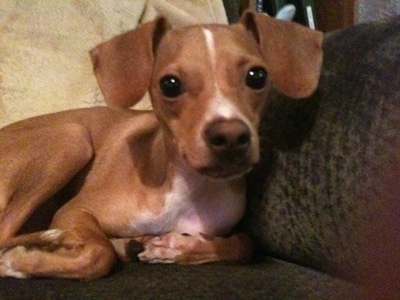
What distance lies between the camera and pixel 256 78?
1350mm

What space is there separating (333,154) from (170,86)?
1.27 feet

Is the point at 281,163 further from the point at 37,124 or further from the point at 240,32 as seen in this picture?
the point at 37,124

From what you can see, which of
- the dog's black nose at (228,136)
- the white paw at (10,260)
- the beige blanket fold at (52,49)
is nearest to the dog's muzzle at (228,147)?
the dog's black nose at (228,136)

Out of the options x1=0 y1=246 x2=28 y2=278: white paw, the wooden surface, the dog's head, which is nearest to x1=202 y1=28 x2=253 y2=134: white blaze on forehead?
the dog's head

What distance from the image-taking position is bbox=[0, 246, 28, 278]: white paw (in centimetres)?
127

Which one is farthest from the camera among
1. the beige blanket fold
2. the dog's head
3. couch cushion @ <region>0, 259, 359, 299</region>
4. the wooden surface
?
the wooden surface

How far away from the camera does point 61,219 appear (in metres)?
1.48

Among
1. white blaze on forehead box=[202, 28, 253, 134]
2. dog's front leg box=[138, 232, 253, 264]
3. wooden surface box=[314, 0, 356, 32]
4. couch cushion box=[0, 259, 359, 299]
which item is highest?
white blaze on forehead box=[202, 28, 253, 134]

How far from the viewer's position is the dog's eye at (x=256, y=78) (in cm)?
134

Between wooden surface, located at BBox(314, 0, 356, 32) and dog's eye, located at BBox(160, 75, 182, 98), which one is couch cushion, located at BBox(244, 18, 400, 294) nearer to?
dog's eye, located at BBox(160, 75, 182, 98)

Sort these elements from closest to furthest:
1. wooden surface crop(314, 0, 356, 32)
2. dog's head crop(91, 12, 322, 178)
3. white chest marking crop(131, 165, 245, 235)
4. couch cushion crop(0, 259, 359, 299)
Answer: couch cushion crop(0, 259, 359, 299)
dog's head crop(91, 12, 322, 178)
white chest marking crop(131, 165, 245, 235)
wooden surface crop(314, 0, 356, 32)

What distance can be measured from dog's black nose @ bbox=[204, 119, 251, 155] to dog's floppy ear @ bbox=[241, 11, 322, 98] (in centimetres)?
22

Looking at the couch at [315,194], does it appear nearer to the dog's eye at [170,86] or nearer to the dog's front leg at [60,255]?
the dog's front leg at [60,255]

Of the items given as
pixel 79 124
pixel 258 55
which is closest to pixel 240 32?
pixel 258 55
